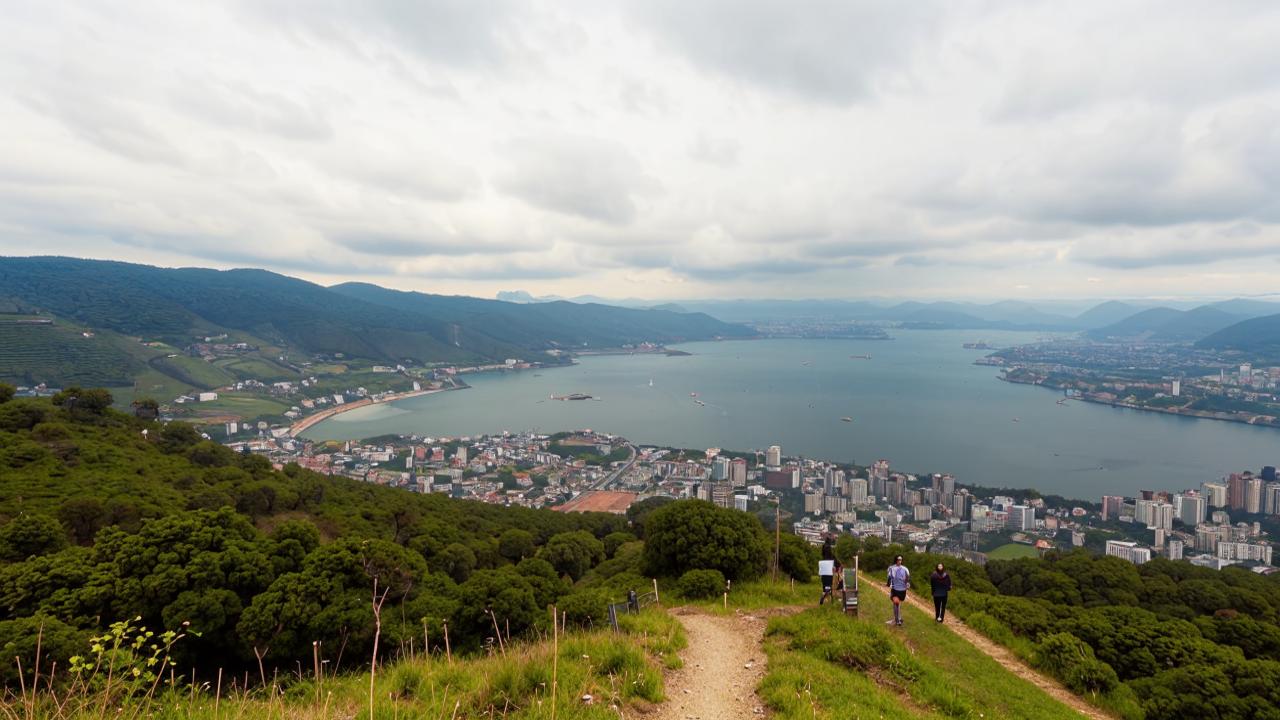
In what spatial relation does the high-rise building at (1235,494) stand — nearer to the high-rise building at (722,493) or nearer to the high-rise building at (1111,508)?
the high-rise building at (1111,508)

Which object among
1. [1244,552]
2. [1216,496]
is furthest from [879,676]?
[1216,496]

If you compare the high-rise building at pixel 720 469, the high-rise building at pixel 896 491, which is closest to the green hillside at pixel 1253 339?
the high-rise building at pixel 896 491

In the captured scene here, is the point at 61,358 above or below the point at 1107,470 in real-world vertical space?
above

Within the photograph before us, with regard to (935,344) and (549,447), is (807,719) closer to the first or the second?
(549,447)

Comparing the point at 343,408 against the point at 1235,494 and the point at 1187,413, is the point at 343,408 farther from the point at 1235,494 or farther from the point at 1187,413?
Answer: the point at 1187,413

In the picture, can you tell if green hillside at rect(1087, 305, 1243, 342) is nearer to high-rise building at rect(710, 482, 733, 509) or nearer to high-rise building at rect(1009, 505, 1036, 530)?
high-rise building at rect(1009, 505, 1036, 530)

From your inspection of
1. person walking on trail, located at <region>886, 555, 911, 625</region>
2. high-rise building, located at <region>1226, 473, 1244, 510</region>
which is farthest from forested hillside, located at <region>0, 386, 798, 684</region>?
high-rise building, located at <region>1226, 473, 1244, 510</region>

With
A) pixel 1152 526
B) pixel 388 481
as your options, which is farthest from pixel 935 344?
pixel 388 481
